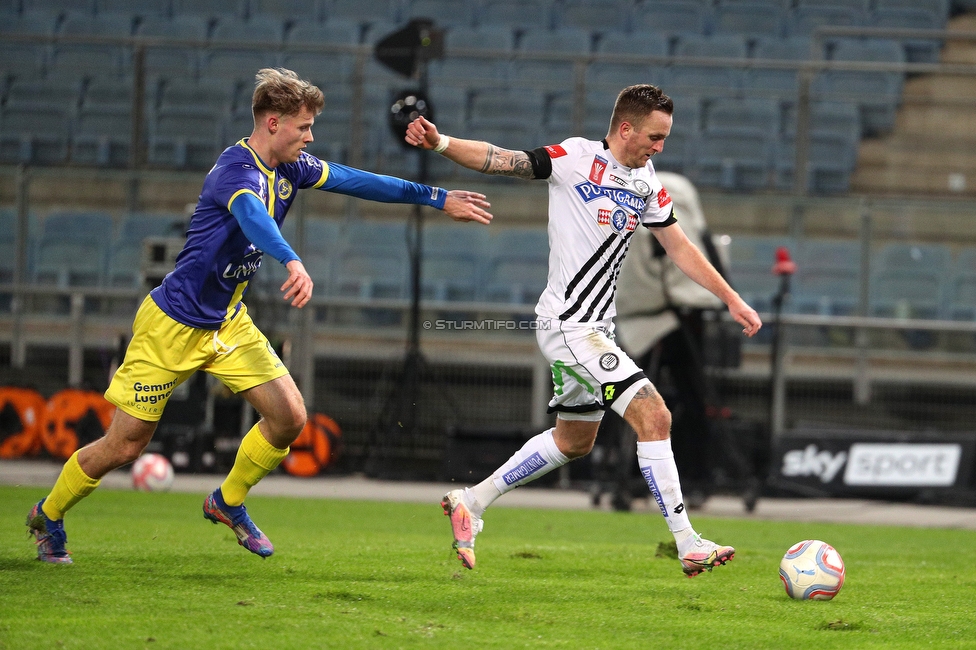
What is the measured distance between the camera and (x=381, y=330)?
11.9 m

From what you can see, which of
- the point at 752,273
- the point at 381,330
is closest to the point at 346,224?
the point at 381,330

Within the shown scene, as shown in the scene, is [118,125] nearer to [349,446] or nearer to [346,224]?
[346,224]

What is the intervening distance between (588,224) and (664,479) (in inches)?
47.5

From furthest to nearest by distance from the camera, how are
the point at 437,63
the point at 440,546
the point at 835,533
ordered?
the point at 437,63 → the point at 835,533 → the point at 440,546

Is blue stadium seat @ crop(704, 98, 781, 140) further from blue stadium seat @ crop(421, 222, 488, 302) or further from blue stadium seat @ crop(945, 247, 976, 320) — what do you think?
blue stadium seat @ crop(421, 222, 488, 302)

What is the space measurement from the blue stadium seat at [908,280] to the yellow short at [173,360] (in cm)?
841

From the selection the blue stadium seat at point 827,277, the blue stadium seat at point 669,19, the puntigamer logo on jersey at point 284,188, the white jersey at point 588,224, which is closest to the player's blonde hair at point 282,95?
the puntigamer logo on jersey at point 284,188

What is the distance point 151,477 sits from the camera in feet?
32.9

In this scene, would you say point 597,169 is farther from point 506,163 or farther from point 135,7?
point 135,7

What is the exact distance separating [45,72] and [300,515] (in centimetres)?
739

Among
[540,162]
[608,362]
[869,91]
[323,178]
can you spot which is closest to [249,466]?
[323,178]

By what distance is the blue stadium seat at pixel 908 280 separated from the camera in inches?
482

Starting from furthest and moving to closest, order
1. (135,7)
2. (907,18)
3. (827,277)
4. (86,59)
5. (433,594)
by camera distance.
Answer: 1. (135,7)
2. (907,18)
3. (86,59)
4. (827,277)
5. (433,594)

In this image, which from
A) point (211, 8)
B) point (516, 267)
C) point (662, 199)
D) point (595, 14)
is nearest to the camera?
point (662, 199)
